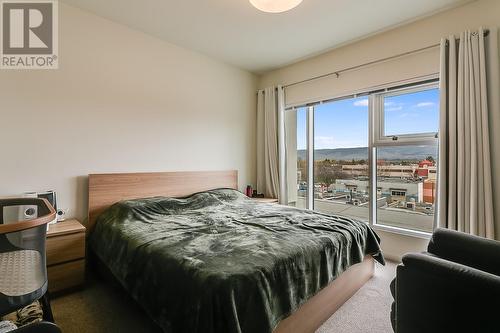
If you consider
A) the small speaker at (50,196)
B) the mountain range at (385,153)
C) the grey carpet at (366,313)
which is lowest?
the grey carpet at (366,313)

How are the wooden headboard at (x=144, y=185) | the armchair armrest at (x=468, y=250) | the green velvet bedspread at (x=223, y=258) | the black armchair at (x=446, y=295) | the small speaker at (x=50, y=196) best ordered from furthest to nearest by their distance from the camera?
the wooden headboard at (x=144, y=185) → the small speaker at (x=50, y=196) → the armchair armrest at (x=468, y=250) → the green velvet bedspread at (x=223, y=258) → the black armchair at (x=446, y=295)

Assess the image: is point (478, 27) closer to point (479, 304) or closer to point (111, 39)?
point (479, 304)

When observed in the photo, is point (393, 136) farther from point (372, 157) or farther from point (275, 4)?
point (275, 4)

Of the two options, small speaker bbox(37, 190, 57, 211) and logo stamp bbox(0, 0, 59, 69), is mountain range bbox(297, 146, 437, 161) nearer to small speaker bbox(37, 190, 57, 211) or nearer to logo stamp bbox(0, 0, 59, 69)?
small speaker bbox(37, 190, 57, 211)

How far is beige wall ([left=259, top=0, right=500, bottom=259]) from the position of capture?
2451 mm

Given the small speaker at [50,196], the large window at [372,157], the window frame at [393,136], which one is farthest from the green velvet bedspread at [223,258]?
the window frame at [393,136]

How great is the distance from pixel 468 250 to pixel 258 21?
2.77 m

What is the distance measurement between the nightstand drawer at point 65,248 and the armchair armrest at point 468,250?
2822 mm

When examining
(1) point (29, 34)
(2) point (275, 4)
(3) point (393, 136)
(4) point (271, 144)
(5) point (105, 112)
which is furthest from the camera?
(4) point (271, 144)

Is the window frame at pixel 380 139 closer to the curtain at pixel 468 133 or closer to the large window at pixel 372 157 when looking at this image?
the large window at pixel 372 157

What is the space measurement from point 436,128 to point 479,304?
2191 mm

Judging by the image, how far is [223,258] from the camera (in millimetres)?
1485

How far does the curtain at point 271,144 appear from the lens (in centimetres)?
400

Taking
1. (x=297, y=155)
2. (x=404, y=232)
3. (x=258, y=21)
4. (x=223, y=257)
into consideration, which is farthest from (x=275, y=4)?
(x=404, y=232)
